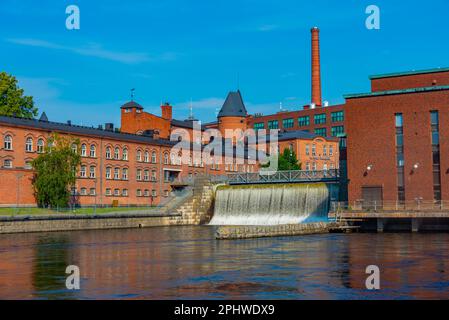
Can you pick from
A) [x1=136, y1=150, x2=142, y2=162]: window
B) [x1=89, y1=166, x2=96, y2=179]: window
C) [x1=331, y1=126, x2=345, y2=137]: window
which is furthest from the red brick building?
[x1=331, y1=126, x2=345, y2=137]: window

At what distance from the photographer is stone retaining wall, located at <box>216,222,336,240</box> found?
47.8 meters

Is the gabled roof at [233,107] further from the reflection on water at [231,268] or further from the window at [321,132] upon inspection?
the reflection on water at [231,268]

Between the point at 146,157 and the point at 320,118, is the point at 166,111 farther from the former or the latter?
the point at 320,118

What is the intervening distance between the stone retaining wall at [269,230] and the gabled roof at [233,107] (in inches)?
2897

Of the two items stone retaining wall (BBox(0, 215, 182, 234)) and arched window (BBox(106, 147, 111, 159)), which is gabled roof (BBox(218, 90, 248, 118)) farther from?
stone retaining wall (BBox(0, 215, 182, 234))

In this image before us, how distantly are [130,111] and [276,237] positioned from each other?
204 feet

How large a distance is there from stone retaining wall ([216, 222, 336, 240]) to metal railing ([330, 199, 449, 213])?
2603 millimetres

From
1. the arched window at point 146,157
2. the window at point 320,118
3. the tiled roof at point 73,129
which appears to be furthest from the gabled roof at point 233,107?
the arched window at point 146,157

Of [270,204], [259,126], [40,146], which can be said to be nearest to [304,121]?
[259,126]

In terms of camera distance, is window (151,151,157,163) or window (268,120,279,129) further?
window (268,120,279,129)

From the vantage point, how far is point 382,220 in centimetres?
5388
